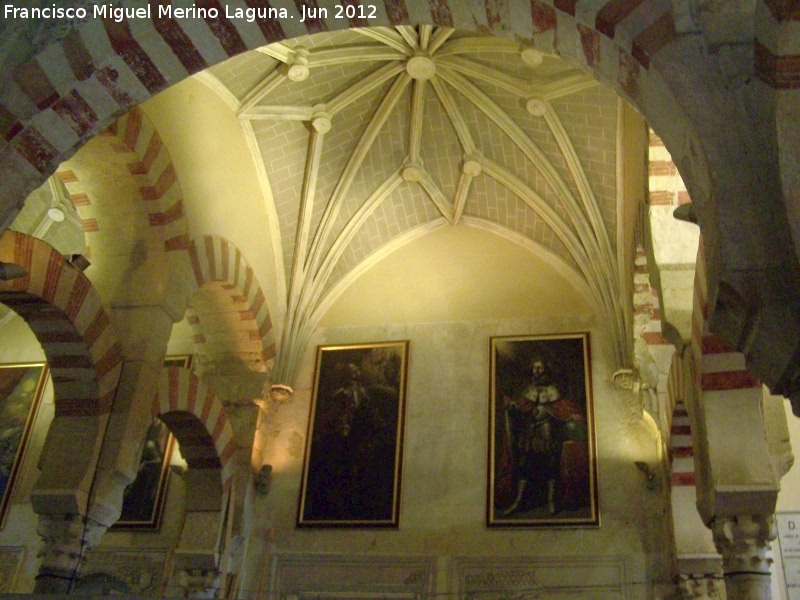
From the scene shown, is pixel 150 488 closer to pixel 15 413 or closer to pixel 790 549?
pixel 15 413

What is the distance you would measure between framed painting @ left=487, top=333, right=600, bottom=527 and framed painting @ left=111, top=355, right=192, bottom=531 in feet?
13.7

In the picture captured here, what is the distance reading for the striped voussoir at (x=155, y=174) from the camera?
7.00m

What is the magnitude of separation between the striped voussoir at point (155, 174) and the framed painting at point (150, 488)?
3051 mm

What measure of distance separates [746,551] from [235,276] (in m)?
6.00

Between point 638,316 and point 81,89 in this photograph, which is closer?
point 81,89

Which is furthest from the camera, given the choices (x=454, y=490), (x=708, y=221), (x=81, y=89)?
(x=454, y=490)

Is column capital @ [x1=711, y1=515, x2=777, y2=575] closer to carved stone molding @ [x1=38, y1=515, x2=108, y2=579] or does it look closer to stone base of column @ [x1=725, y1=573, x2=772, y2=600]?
stone base of column @ [x1=725, y1=573, x2=772, y2=600]

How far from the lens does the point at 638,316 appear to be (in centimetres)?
834

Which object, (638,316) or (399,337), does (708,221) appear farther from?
(399,337)

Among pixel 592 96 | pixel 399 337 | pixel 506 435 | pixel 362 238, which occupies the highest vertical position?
pixel 592 96

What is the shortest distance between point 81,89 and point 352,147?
19.4 ft

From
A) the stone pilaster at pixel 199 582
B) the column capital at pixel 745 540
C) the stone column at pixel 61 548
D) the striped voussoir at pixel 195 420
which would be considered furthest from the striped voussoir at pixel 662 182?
the stone pilaster at pixel 199 582

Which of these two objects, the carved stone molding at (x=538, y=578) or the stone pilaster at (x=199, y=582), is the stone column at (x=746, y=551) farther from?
the stone pilaster at (x=199, y=582)

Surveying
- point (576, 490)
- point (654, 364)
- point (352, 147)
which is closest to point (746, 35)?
point (654, 364)
